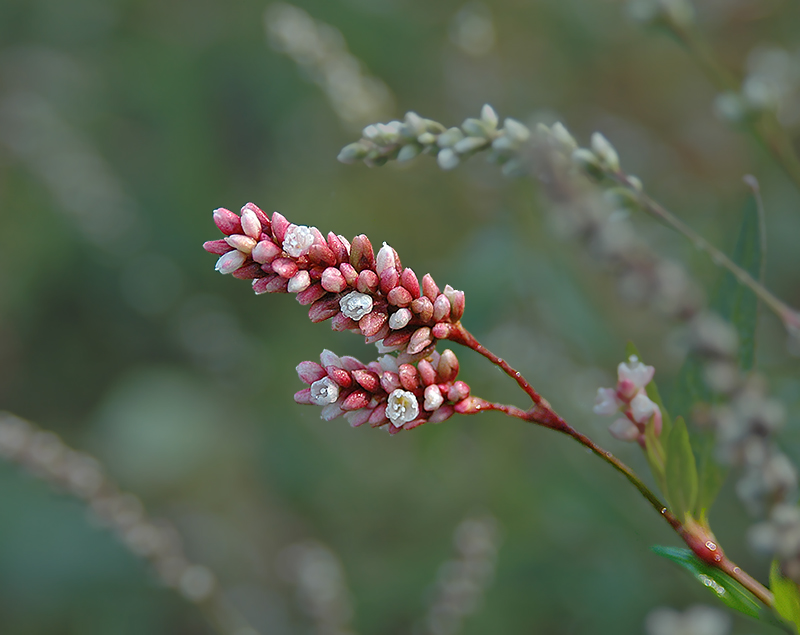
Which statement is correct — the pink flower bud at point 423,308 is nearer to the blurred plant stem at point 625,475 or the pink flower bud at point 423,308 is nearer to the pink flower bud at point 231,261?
the blurred plant stem at point 625,475

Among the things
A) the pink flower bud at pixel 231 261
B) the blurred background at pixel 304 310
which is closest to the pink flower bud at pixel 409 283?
the pink flower bud at pixel 231 261

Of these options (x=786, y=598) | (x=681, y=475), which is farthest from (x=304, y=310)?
(x=786, y=598)

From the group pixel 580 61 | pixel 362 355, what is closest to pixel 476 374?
pixel 362 355

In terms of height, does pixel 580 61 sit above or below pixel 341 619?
above

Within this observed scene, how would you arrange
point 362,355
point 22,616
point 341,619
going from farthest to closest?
point 22,616 → point 362,355 → point 341,619

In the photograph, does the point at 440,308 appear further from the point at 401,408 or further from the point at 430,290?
the point at 401,408

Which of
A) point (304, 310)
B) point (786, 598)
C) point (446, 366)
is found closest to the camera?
point (786, 598)

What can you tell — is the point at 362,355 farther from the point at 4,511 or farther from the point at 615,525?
the point at 4,511
